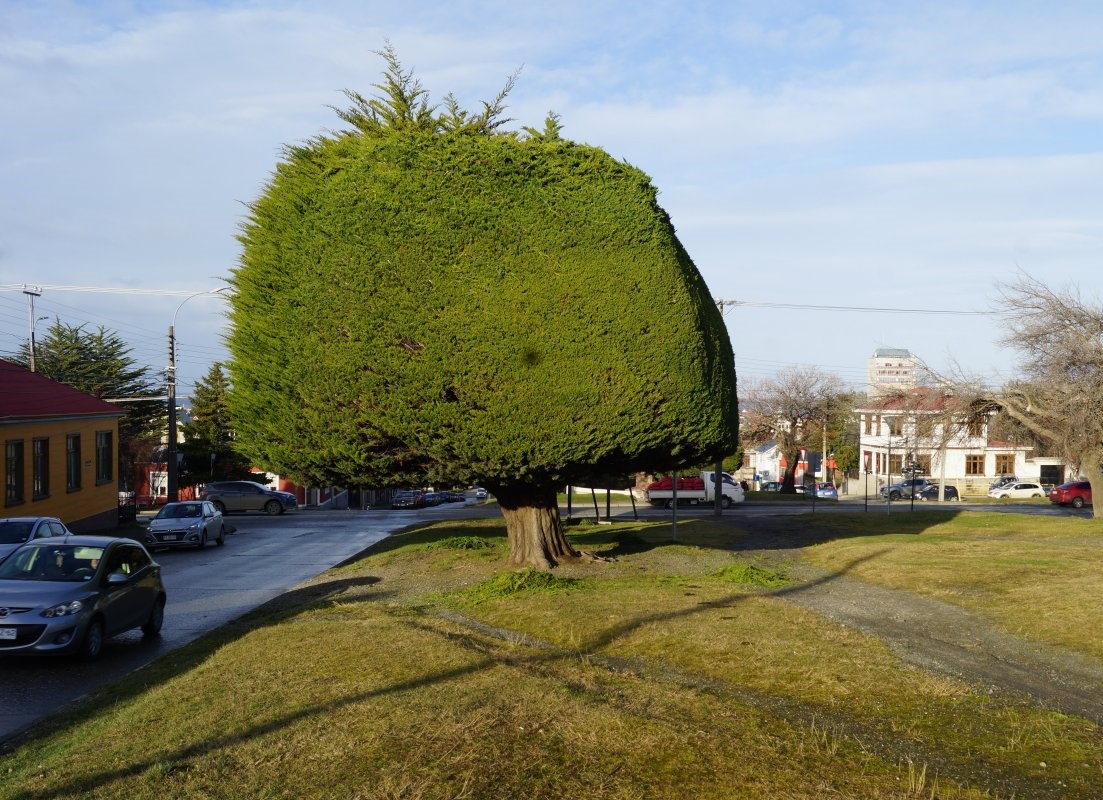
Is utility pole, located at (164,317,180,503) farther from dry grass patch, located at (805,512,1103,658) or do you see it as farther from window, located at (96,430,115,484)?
dry grass patch, located at (805,512,1103,658)

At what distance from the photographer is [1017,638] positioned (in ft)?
38.0

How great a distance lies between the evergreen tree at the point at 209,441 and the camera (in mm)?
58312

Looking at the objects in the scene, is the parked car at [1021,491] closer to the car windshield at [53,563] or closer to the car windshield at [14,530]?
the car windshield at [14,530]

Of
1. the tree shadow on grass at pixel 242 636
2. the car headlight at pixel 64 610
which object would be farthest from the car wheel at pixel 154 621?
the car headlight at pixel 64 610

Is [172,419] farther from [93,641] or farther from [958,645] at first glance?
[958,645]

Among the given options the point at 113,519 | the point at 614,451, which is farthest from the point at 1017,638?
the point at 113,519

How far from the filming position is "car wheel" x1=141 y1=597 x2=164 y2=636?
13570 millimetres

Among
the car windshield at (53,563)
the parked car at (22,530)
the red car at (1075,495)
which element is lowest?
the red car at (1075,495)

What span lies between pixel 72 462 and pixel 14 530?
53.1 feet

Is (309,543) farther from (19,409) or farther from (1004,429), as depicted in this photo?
(1004,429)

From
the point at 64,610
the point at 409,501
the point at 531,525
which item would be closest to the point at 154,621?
the point at 64,610

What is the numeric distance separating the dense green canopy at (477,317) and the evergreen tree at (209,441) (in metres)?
43.9

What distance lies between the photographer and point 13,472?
93.9 ft

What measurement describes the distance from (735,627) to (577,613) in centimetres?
201
